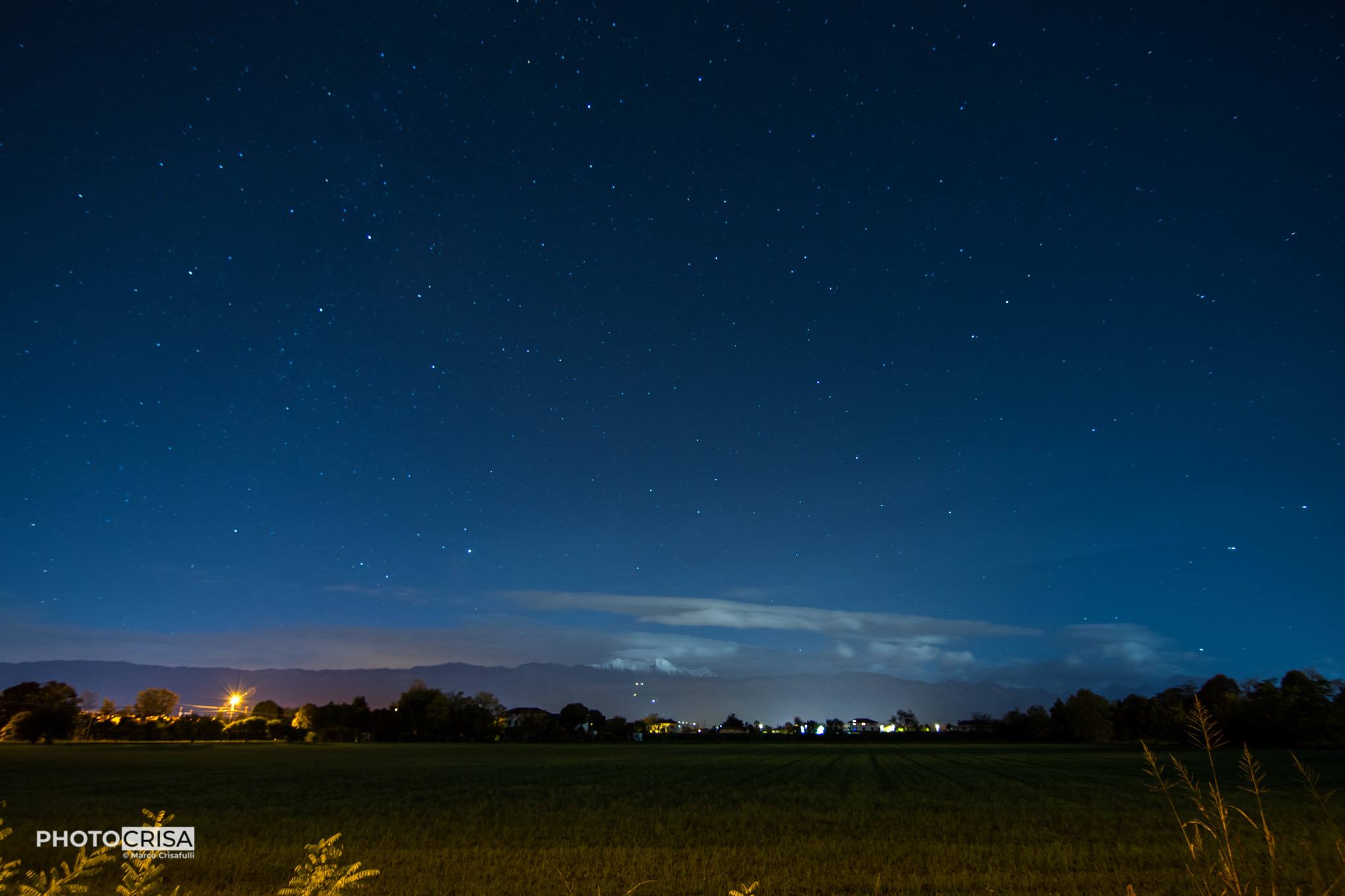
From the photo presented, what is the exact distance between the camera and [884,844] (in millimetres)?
18953

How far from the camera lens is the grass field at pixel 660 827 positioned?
603 inches

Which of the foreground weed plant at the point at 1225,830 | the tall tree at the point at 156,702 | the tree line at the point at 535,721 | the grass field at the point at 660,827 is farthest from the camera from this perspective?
the tall tree at the point at 156,702

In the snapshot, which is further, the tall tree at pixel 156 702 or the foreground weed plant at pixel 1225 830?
the tall tree at pixel 156 702

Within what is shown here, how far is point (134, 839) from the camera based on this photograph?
18594mm

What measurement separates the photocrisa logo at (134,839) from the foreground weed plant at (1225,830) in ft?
66.5

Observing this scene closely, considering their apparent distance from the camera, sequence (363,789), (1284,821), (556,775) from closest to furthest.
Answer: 1. (1284,821)
2. (363,789)
3. (556,775)

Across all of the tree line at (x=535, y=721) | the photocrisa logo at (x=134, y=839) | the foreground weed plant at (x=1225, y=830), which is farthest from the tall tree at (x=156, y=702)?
the foreground weed plant at (x=1225, y=830)

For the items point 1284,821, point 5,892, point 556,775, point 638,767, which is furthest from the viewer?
point 638,767

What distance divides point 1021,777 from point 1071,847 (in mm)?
26404

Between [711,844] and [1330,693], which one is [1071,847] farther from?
[1330,693]

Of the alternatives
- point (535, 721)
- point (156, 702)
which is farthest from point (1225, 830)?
point (156, 702)

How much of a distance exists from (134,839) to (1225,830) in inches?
913

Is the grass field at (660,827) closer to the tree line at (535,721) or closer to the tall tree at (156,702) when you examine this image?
the tree line at (535,721)

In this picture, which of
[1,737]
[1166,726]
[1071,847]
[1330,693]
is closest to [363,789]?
[1071,847]
